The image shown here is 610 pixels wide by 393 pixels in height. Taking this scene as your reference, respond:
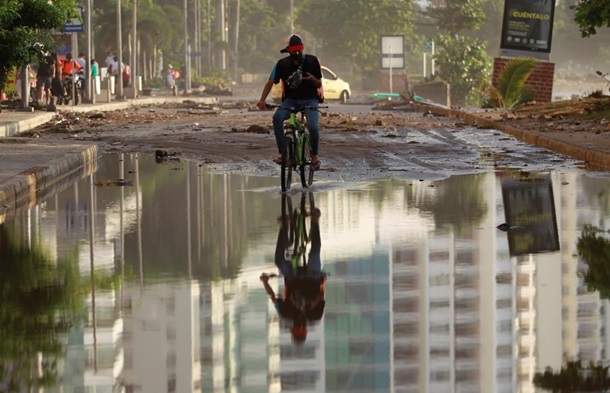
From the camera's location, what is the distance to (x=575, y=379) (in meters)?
8.19

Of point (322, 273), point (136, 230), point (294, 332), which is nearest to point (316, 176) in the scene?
point (136, 230)

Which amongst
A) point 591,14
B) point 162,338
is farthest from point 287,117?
point 591,14

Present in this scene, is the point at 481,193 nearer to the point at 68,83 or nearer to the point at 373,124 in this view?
the point at 373,124

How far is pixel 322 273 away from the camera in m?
12.2

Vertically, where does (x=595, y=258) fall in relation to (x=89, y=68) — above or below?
above

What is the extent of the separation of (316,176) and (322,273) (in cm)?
1013

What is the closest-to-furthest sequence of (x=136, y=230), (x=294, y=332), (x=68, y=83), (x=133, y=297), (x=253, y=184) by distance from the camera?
(x=294, y=332), (x=133, y=297), (x=136, y=230), (x=253, y=184), (x=68, y=83)

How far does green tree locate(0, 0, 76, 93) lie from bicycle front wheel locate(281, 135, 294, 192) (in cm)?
944

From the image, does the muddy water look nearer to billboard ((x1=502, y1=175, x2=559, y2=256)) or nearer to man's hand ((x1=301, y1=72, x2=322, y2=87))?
billboard ((x1=502, y1=175, x2=559, y2=256))

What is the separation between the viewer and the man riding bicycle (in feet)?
64.2

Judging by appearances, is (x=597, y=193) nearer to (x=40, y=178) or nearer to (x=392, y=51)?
(x=40, y=178)

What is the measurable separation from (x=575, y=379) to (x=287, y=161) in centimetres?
1157

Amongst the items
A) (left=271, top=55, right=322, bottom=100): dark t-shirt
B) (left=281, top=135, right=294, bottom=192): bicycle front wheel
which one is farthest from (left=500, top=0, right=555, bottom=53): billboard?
(left=281, top=135, right=294, bottom=192): bicycle front wheel

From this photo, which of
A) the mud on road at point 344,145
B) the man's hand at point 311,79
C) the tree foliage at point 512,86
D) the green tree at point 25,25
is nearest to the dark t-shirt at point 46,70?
the mud on road at point 344,145
